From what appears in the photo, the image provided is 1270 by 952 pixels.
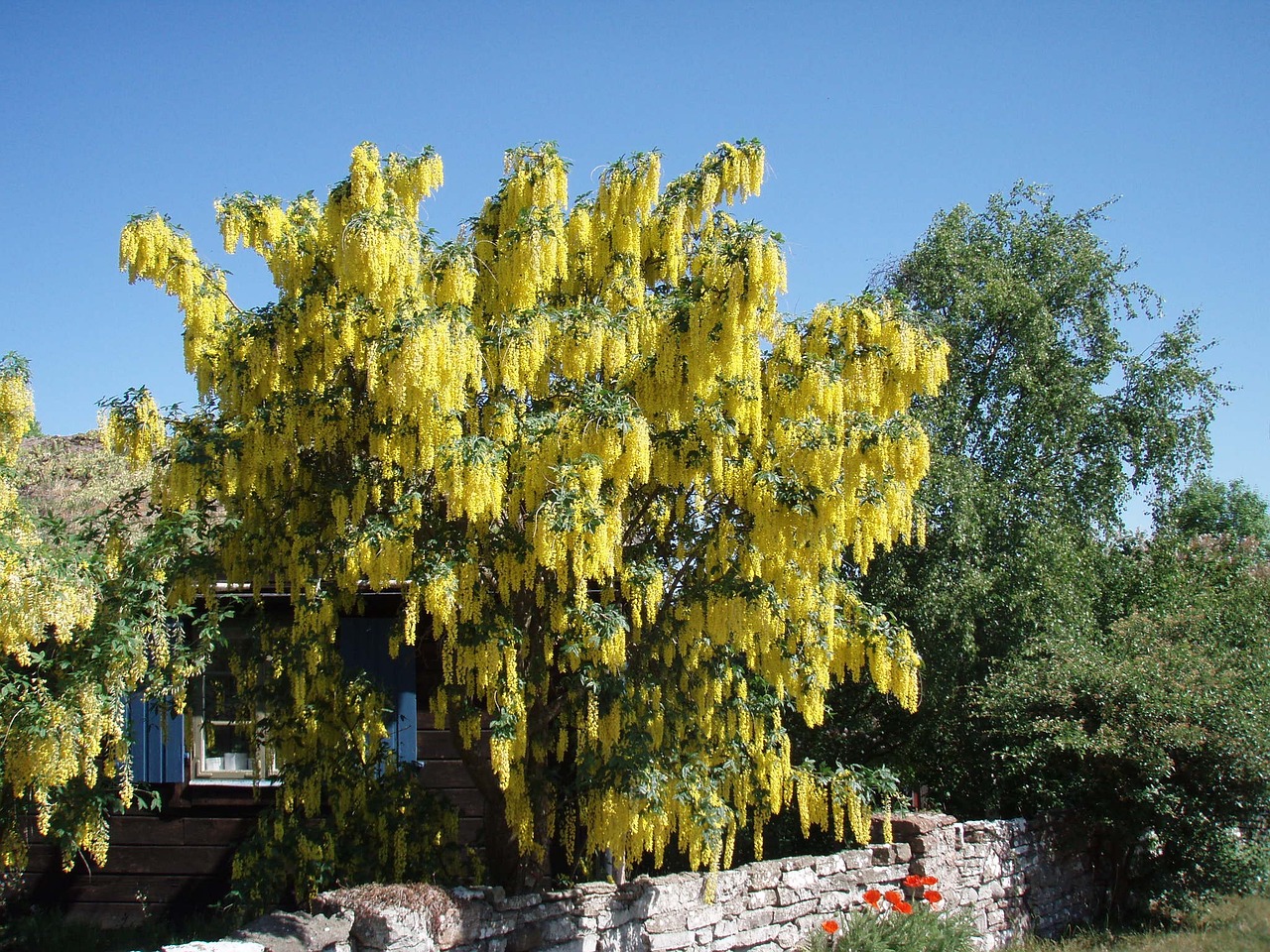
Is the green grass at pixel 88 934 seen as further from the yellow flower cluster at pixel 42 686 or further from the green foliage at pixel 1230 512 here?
the green foliage at pixel 1230 512

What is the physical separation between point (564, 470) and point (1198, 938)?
7.54m

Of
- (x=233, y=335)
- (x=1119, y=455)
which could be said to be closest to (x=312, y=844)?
(x=233, y=335)

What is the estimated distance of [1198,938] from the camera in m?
9.80

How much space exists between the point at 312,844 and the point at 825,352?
4799 millimetres

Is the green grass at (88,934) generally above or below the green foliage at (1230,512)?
below

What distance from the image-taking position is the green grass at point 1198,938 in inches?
370

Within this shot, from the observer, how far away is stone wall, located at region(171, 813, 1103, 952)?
623 cm

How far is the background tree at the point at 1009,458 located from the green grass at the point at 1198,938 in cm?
152

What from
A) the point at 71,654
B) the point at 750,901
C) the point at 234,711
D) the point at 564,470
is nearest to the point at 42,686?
the point at 71,654

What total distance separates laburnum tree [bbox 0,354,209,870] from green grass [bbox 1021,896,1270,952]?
7.41 meters

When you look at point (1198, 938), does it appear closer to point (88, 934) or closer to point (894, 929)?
point (894, 929)

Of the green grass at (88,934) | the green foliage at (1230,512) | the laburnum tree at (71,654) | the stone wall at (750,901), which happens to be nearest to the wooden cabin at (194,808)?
the green grass at (88,934)

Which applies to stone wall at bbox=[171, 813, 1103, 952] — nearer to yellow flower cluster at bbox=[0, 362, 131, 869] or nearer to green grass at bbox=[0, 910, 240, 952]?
yellow flower cluster at bbox=[0, 362, 131, 869]

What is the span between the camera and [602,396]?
6875mm
